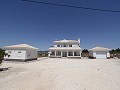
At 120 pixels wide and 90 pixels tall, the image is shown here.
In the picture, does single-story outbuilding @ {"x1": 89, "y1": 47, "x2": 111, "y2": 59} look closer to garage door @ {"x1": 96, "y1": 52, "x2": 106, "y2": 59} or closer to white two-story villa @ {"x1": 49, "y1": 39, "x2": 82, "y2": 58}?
garage door @ {"x1": 96, "y1": 52, "x2": 106, "y2": 59}

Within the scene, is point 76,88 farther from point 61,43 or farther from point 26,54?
point 61,43

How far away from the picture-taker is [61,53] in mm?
46469

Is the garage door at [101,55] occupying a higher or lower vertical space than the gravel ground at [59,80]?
higher

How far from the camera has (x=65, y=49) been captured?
46.0 m

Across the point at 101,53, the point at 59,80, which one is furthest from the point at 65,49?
the point at 59,80

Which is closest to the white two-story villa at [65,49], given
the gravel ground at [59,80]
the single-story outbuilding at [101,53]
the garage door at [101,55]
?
the single-story outbuilding at [101,53]

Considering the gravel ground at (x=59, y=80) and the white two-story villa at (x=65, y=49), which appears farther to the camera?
the white two-story villa at (x=65, y=49)

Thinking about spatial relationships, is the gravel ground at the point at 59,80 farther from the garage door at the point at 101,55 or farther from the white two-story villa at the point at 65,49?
the garage door at the point at 101,55

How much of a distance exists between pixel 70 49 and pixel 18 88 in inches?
1487

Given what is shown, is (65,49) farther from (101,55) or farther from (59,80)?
(59,80)

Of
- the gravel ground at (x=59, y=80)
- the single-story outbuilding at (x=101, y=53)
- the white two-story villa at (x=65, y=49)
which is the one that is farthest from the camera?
the white two-story villa at (x=65, y=49)

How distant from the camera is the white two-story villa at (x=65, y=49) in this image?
1795 inches

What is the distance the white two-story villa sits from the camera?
45581mm

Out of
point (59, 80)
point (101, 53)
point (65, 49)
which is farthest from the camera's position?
point (65, 49)
